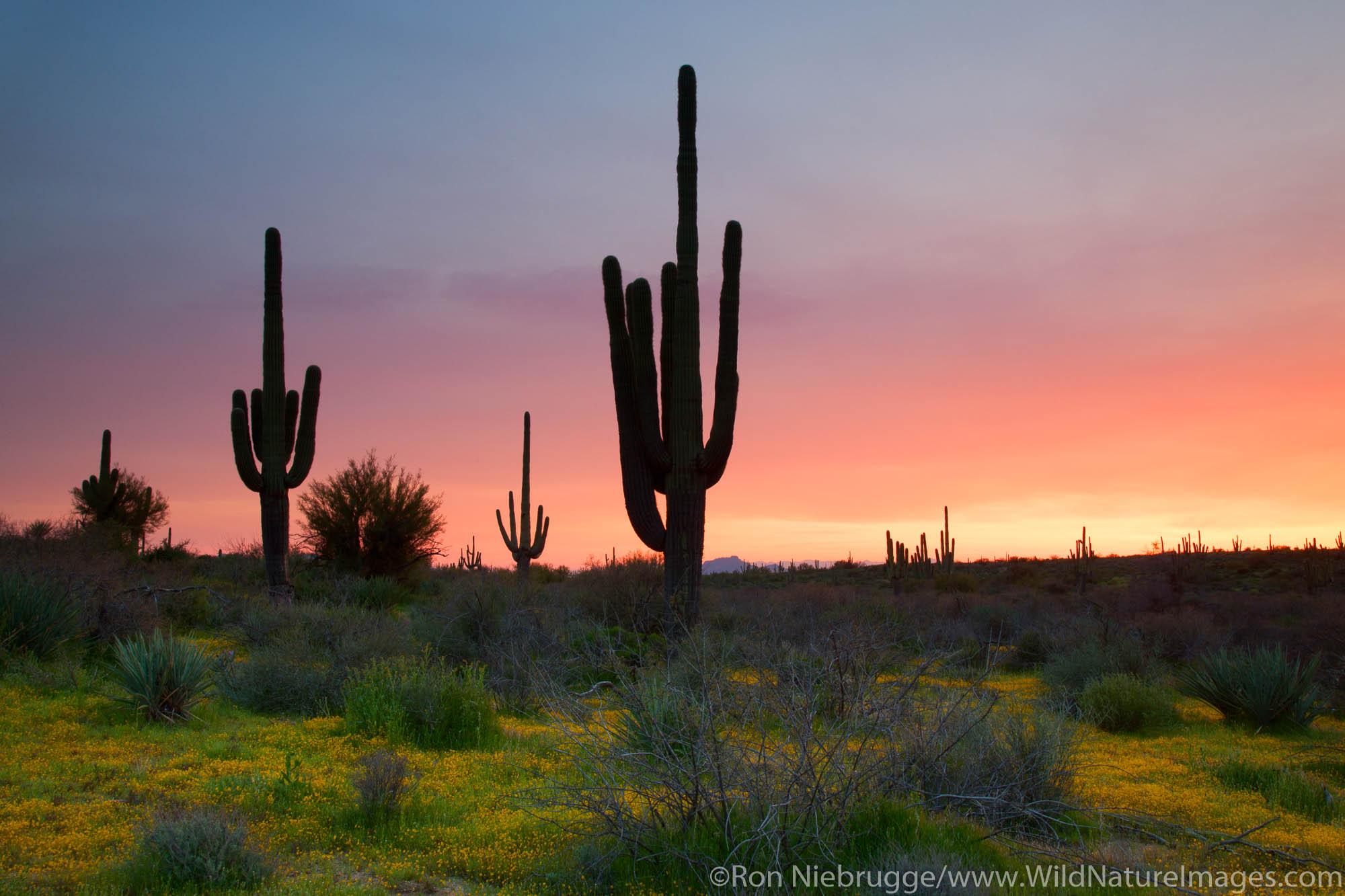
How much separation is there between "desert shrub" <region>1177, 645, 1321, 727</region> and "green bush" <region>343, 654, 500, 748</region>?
10.5 metres

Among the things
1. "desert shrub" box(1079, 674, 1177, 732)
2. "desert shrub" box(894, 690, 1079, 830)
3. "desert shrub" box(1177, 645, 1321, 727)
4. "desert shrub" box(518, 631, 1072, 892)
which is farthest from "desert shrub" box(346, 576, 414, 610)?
"desert shrub" box(1177, 645, 1321, 727)

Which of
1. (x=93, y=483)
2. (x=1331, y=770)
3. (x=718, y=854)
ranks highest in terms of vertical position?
(x=93, y=483)

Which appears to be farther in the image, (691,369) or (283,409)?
(283,409)

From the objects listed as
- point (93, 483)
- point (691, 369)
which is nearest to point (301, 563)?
point (691, 369)

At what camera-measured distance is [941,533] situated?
1502 inches

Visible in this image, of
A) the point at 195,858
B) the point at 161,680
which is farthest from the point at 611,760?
the point at 161,680

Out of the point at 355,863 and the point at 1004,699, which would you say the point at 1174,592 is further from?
the point at 355,863

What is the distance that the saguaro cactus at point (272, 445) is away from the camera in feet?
66.0

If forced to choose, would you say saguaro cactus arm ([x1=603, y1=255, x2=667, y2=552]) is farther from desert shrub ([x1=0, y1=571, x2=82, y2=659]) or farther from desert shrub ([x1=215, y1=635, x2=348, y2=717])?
desert shrub ([x1=0, y1=571, x2=82, y2=659])

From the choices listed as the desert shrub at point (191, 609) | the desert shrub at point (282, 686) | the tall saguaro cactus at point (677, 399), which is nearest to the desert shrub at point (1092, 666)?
the tall saguaro cactus at point (677, 399)

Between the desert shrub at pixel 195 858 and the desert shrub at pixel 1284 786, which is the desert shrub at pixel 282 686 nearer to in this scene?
the desert shrub at pixel 195 858

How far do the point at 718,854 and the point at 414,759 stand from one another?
470 centimetres

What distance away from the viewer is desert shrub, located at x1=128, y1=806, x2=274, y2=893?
217 inches

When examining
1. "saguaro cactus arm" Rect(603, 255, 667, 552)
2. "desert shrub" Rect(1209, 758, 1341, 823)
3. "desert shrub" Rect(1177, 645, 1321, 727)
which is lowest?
"desert shrub" Rect(1209, 758, 1341, 823)
